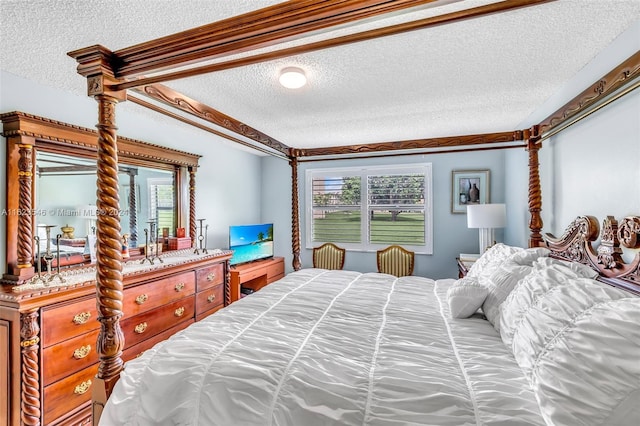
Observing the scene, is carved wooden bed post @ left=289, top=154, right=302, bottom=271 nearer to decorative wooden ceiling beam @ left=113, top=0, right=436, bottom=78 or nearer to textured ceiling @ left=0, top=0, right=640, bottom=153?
textured ceiling @ left=0, top=0, right=640, bottom=153

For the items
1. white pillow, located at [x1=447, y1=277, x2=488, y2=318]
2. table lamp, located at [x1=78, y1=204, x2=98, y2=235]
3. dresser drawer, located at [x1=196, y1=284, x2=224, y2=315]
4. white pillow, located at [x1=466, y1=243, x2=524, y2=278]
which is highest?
table lamp, located at [x1=78, y1=204, x2=98, y2=235]

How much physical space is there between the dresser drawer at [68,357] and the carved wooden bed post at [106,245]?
64cm

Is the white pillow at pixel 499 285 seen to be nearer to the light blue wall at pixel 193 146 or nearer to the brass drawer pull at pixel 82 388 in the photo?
the brass drawer pull at pixel 82 388

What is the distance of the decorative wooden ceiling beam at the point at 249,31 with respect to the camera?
3.12 ft

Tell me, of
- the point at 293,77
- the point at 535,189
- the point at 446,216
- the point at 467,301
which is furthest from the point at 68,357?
the point at 446,216

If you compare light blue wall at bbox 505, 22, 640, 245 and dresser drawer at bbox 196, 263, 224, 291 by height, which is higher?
light blue wall at bbox 505, 22, 640, 245

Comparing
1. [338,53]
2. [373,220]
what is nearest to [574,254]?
[338,53]

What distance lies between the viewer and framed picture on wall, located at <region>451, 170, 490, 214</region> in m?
4.17

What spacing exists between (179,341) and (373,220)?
366cm

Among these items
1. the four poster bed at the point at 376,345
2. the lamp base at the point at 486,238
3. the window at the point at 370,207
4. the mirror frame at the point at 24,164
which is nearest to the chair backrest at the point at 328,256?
the window at the point at 370,207

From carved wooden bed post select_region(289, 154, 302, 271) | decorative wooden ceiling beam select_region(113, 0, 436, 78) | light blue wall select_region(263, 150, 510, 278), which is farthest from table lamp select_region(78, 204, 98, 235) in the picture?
light blue wall select_region(263, 150, 510, 278)

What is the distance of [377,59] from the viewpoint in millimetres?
1837

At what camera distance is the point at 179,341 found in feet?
4.70

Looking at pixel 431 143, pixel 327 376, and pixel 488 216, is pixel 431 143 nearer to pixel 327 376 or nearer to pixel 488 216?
pixel 488 216
